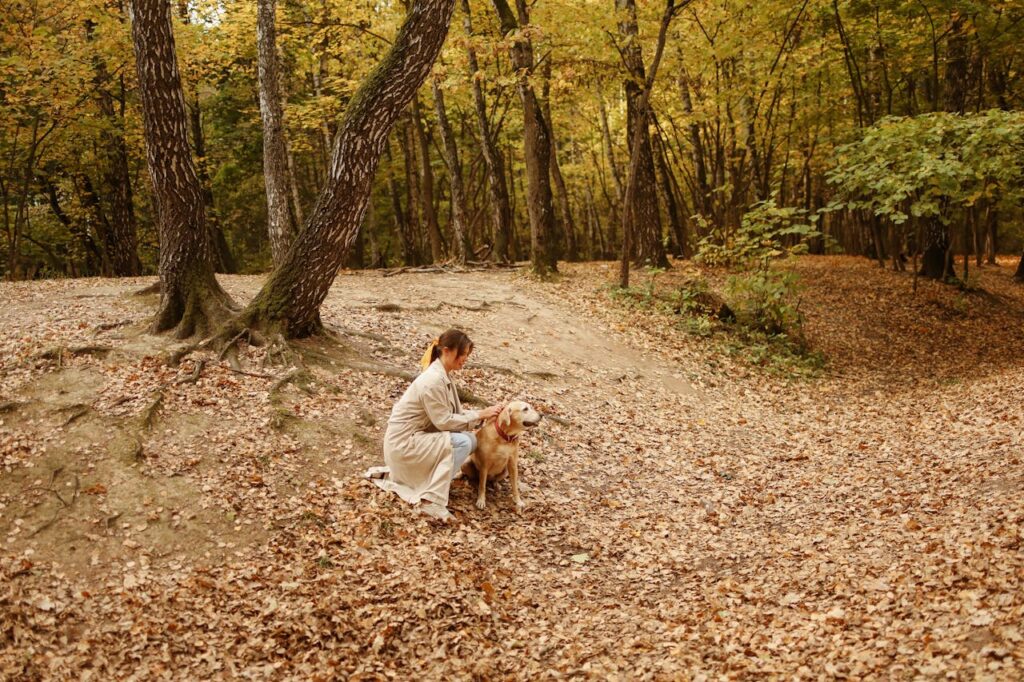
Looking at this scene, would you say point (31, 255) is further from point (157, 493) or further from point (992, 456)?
point (992, 456)

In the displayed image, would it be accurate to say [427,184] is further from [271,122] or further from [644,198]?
[271,122]

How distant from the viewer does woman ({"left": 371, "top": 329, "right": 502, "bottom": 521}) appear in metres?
6.29

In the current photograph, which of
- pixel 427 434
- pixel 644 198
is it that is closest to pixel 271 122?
pixel 427 434

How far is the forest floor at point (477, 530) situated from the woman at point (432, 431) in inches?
12.5

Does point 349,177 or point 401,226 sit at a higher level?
point 401,226

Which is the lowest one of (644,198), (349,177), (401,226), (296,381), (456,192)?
(296,381)

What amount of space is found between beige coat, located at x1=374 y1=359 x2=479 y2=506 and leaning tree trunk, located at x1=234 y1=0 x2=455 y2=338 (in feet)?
10.5

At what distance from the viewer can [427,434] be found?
636cm

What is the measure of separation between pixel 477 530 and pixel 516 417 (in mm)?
1129

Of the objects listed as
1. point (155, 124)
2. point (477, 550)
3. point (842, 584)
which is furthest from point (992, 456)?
point (155, 124)

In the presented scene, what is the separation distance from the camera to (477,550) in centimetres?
609

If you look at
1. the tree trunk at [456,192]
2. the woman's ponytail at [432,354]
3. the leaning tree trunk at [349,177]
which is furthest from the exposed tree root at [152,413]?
the tree trunk at [456,192]

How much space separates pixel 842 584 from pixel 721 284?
13.4m

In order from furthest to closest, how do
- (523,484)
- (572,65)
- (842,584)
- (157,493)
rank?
(572,65), (523,484), (157,493), (842,584)
